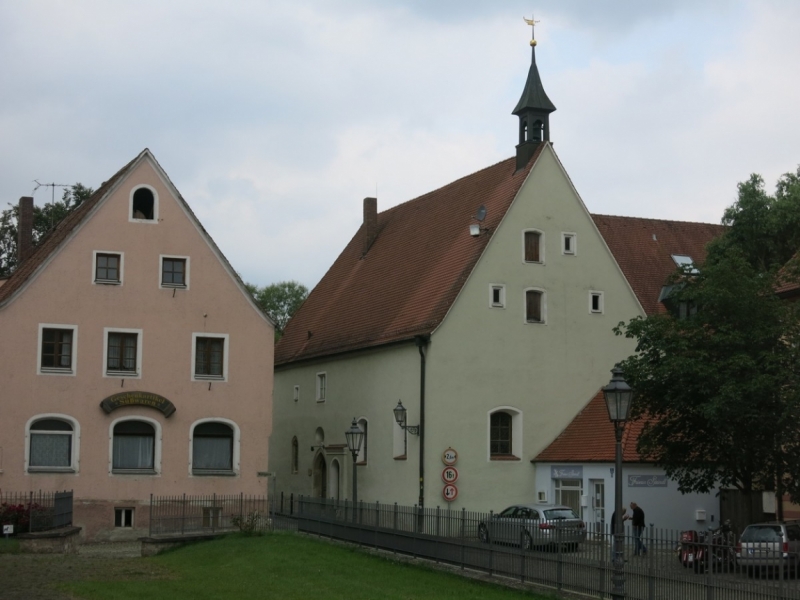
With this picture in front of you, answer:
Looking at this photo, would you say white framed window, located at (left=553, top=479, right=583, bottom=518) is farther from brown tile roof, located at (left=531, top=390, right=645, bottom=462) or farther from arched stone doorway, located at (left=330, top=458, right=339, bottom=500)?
arched stone doorway, located at (left=330, top=458, right=339, bottom=500)

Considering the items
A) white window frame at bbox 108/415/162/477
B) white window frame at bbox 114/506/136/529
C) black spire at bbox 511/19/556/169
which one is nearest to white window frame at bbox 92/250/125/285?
white window frame at bbox 108/415/162/477

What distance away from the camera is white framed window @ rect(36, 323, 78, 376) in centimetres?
3609

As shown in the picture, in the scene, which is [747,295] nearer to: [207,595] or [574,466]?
[574,466]

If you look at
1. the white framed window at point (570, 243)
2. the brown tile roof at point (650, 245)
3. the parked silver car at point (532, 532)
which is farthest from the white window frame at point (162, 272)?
the brown tile roof at point (650, 245)

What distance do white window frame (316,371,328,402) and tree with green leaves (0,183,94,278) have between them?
1678 centimetres

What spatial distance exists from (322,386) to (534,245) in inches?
497

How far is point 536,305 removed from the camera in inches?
1650

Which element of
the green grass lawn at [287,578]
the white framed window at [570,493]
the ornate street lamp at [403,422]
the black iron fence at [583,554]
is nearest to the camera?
the black iron fence at [583,554]

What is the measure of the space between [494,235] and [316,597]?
2188cm

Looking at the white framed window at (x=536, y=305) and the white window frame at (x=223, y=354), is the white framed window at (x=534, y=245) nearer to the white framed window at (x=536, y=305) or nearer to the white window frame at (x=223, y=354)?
the white framed window at (x=536, y=305)

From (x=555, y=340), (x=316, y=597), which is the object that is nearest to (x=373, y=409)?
(x=555, y=340)

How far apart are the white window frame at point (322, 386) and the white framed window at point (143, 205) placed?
1386 cm

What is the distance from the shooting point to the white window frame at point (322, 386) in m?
49.2

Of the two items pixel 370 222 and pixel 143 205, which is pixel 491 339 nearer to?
pixel 143 205
